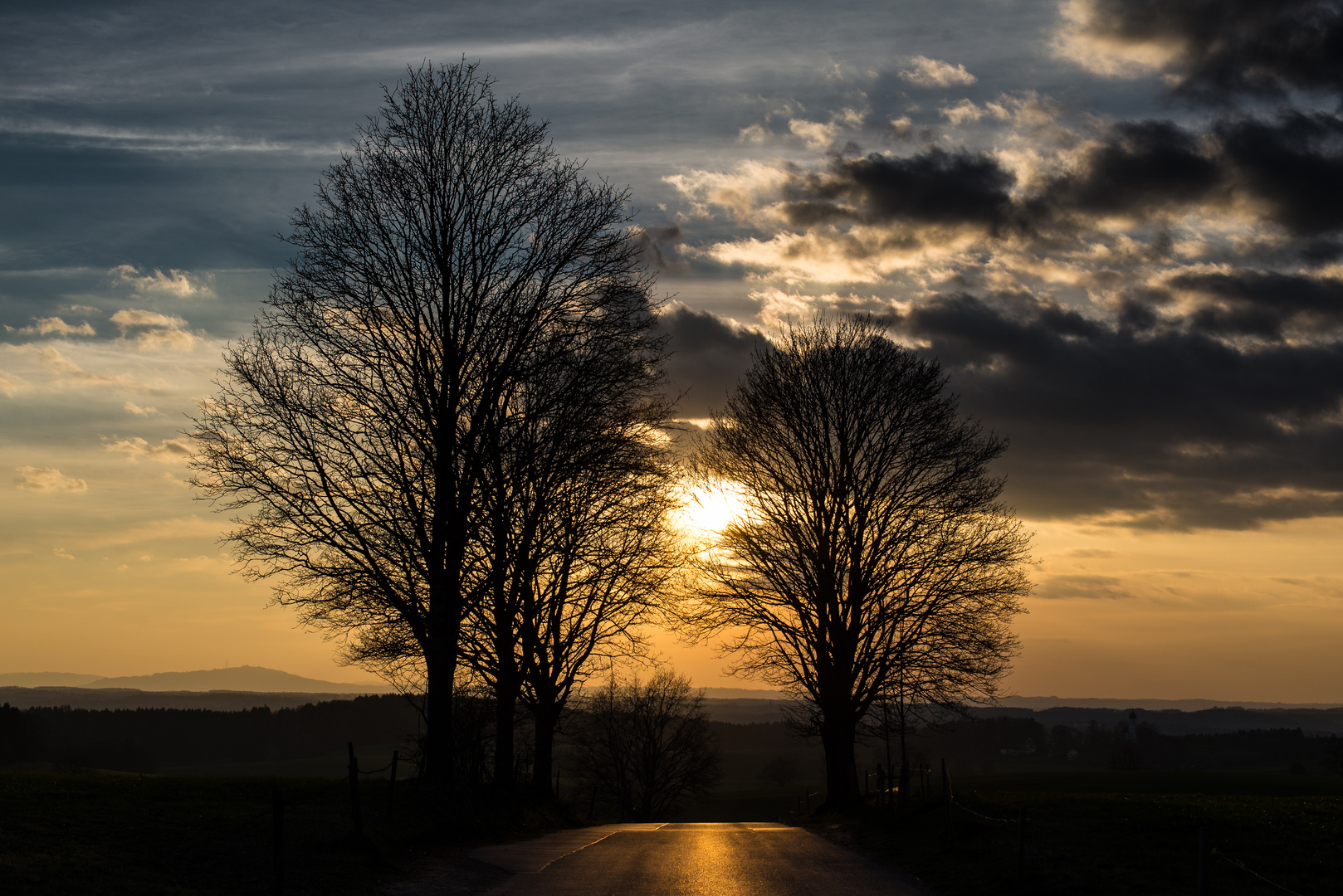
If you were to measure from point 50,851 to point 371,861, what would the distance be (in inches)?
163

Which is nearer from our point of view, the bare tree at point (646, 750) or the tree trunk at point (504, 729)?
the tree trunk at point (504, 729)

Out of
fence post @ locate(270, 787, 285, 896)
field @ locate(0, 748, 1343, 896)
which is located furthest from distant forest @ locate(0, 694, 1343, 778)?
fence post @ locate(270, 787, 285, 896)

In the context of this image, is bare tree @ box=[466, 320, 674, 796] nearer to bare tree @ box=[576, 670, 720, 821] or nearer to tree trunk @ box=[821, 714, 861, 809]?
tree trunk @ box=[821, 714, 861, 809]

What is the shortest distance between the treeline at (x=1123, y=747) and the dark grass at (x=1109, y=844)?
8325 centimetres

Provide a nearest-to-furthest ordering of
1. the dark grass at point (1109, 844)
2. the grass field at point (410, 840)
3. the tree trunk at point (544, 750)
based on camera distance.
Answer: the grass field at point (410, 840)
the dark grass at point (1109, 844)
the tree trunk at point (544, 750)

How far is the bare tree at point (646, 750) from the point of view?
59344mm

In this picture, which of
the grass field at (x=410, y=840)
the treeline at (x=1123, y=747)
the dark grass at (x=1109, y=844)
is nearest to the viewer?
the grass field at (x=410, y=840)

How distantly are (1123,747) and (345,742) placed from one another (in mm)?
105873

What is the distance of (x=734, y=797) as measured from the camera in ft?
374

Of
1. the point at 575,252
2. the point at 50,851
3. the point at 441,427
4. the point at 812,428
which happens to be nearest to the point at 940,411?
the point at 812,428

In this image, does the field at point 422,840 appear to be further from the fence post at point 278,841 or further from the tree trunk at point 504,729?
the tree trunk at point 504,729

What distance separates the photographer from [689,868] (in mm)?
14555

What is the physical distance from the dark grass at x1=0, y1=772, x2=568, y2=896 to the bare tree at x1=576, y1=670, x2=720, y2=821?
132 feet

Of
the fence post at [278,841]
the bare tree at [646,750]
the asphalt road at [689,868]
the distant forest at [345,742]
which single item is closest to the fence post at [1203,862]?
the asphalt road at [689,868]
